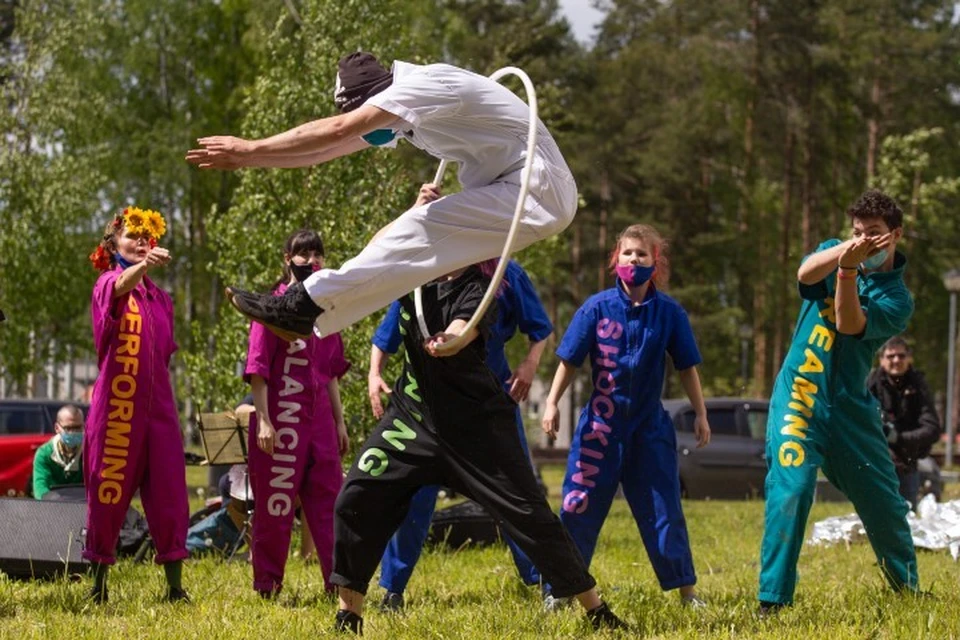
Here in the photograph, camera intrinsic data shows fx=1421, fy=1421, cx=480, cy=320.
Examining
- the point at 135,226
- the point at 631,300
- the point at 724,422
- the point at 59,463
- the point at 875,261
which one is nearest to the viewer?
the point at 875,261

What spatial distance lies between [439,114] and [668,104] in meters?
37.3

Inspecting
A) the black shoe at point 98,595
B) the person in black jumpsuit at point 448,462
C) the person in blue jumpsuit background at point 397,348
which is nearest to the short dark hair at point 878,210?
the person in blue jumpsuit background at point 397,348

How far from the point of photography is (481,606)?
656 cm

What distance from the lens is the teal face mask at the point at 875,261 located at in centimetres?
615

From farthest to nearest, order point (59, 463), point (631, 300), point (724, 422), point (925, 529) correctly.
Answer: point (724, 422)
point (925, 529)
point (59, 463)
point (631, 300)

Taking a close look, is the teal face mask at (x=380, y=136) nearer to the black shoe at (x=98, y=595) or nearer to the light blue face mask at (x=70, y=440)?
the black shoe at (x=98, y=595)

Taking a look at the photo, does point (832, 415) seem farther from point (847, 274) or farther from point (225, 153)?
point (225, 153)

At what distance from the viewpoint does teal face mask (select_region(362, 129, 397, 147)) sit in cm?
517

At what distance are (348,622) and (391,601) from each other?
129 cm

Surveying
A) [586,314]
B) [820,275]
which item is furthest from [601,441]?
[820,275]

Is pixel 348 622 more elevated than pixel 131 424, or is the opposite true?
pixel 131 424

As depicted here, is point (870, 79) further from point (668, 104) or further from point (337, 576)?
point (337, 576)

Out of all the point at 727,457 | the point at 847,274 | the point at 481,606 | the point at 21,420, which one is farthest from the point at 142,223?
the point at 727,457

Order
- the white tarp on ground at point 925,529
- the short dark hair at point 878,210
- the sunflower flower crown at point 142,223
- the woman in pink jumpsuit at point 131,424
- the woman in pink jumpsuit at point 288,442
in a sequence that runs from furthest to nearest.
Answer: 1. the white tarp on ground at point 925,529
2. the woman in pink jumpsuit at point 288,442
3. the sunflower flower crown at point 142,223
4. the woman in pink jumpsuit at point 131,424
5. the short dark hair at point 878,210
